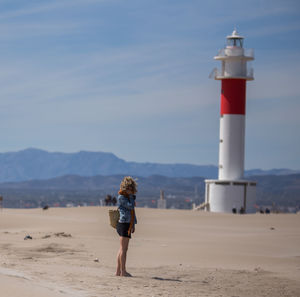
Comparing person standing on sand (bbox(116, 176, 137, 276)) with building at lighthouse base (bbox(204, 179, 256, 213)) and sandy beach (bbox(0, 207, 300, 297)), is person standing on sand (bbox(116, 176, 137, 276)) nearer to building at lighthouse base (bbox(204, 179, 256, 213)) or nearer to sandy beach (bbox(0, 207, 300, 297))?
sandy beach (bbox(0, 207, 300, 297))

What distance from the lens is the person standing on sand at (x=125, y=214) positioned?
1305 centimetres

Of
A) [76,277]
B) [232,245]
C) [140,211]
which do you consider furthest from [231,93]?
[76,277]

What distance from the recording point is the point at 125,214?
13242mm

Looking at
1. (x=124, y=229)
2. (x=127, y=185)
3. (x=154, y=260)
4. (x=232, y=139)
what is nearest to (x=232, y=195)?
(x=232, y=139)

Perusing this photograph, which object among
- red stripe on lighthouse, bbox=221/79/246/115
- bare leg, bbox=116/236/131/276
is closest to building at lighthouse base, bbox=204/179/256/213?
red stripe on lighthouse, bbox=221/79/246/115

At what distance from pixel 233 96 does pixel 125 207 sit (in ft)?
106

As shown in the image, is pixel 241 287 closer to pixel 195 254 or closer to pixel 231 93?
pixel 195 254

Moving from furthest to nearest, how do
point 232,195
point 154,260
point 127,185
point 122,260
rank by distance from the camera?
point 232,195
point 154,260
point 122,260
point 127,185

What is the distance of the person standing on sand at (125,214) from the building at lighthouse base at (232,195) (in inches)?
1258

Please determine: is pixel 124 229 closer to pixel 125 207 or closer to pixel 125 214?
pixel 125 214

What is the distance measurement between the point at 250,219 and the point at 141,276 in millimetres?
21961

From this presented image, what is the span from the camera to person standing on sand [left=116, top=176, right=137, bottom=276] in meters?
13.1

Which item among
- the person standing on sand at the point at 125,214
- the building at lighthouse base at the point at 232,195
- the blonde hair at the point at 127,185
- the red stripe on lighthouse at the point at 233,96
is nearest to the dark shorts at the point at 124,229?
the person standing on sand at the point at 125,214

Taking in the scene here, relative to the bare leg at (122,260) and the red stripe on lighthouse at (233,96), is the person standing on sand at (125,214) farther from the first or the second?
the red stripe on lighthouse at (233,96)
